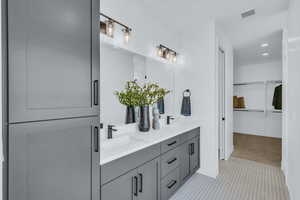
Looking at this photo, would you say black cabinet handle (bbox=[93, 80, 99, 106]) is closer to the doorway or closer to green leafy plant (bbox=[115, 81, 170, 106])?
green leafy plant (bbox=[115, 81, 170, 106])

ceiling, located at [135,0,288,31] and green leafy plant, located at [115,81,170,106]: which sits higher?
ceiling, located at [135,0,288,31]

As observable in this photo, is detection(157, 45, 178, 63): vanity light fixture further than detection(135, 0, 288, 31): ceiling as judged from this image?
Yes

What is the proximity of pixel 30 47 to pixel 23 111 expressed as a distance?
34 cm

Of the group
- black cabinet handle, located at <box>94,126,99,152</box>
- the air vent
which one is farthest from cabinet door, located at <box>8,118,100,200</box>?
the air vent

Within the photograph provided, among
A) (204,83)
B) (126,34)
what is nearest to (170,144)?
(204,83)

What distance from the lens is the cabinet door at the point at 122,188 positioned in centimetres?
125

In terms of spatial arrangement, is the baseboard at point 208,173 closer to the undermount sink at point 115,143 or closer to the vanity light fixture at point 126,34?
the undermount sink at point 115,143

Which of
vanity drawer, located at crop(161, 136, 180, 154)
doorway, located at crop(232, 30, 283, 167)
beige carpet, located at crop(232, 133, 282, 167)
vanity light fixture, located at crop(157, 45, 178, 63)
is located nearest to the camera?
vanity drawer, located at crop(161, 136, 180, 154)

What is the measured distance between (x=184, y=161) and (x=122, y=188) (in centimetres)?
122

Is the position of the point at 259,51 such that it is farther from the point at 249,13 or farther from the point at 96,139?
the point at 96,139

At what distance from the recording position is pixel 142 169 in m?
1.55

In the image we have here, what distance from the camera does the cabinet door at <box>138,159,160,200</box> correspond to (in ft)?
5.06

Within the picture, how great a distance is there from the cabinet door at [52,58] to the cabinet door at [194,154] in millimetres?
1874

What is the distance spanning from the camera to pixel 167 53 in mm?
2805
